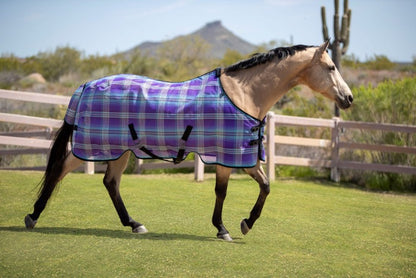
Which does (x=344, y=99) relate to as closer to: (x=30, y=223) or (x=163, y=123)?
(x=163, y=123)

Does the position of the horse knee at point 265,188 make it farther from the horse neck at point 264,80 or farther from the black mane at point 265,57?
the black mane at point 265,57

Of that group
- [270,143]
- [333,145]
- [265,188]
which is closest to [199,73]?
[333,145]

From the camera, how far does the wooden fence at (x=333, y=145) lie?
32.7 ft

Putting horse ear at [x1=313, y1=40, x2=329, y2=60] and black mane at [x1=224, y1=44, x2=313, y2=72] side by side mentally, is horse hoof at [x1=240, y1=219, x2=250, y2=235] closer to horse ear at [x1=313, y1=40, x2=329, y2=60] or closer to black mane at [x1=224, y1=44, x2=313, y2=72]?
black mane at [x1=224, y1=44, x2=313, y2=72]

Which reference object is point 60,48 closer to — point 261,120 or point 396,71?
point 396,71

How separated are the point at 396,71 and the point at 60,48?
2584cm

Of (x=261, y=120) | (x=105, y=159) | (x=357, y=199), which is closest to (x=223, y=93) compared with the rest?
(x=261, y=120)

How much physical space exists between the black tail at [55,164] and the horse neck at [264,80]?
1.84m

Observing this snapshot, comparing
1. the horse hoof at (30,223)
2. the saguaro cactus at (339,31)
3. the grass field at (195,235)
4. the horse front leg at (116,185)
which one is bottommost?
the grass field at (195,235)

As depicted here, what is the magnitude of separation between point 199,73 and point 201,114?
24.2m

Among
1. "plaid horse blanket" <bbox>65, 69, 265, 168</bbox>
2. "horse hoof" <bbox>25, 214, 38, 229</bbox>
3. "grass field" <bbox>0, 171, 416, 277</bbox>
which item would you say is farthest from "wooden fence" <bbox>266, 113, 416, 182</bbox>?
"horse hoof" <bbox>25, 214, 38, 229</bbox>

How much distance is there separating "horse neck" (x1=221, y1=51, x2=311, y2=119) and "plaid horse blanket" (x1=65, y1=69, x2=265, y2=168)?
15 cm

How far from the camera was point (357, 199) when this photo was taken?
8656 mm

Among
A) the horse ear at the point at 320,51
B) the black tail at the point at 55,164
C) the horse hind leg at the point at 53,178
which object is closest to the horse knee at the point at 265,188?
the horse ear at the point at 320,51
